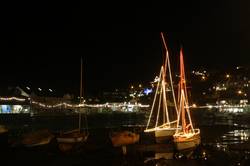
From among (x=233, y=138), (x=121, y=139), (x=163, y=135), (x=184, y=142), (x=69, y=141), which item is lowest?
(x=233, y=138)

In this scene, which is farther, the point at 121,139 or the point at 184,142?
the point at 121,139

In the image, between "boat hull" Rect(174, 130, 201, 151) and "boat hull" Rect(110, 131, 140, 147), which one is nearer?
"boat hull" Rect(174, 130, 201, 151)

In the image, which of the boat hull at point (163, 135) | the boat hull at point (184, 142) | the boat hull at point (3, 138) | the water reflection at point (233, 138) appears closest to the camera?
the boat hull at point (184, 142)

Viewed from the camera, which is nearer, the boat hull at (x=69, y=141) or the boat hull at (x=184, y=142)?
the boat hull at (x=184, y=142)

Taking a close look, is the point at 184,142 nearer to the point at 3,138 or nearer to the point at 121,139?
the point at 121,139

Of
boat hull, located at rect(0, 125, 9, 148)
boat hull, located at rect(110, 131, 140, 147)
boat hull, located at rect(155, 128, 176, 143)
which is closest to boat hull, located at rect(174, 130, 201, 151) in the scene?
boat hull, located at rect(155, 128, 176, 143)

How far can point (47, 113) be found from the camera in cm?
12306

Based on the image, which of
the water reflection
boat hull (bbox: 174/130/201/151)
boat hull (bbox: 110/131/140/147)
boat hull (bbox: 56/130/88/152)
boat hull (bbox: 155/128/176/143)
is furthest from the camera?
the water reflection

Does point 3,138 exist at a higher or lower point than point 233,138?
higher

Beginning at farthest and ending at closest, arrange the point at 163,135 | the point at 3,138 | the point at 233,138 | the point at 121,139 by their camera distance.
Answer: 1. the point at 3,138
2. the point at 233,138
3. the point at 121,139
4. the point at 163,135

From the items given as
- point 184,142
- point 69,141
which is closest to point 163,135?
point 184,142

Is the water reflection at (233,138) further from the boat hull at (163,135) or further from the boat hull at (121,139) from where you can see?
the boat hull at (121,139)

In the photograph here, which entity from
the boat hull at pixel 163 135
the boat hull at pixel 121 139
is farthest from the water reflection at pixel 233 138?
the boat hull at pixel 121 139

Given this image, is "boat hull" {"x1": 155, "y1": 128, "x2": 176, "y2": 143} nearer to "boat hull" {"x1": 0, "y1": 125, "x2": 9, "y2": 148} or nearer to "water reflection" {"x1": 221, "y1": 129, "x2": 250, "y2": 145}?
"water reflection" {"x1": 221, "y1": 129, "x2": 250, "y2": 145}
